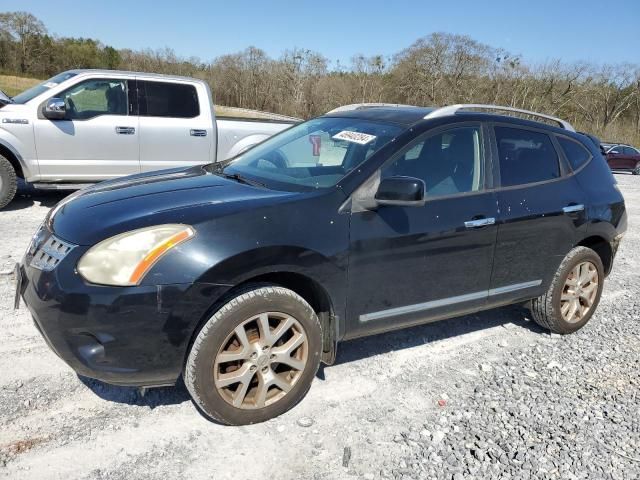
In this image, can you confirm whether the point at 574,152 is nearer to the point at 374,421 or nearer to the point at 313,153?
the point at 313,153

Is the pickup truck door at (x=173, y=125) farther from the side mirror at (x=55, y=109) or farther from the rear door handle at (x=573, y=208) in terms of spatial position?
the rear door handle at (x=573, y=208)

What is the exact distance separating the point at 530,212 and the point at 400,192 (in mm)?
1352

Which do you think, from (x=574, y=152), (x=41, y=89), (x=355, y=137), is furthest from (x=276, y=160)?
(x=41, y=89)

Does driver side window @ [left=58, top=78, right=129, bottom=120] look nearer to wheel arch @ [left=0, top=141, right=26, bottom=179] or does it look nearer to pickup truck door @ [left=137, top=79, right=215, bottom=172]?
pickup truck door @ [left=137, top=79, right=215, bottom=172]

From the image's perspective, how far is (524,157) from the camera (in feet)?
13.0

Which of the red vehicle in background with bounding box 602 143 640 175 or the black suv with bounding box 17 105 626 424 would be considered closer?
the black suv with bounding box 17 105 626 424

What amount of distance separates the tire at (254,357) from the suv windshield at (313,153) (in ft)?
2.57

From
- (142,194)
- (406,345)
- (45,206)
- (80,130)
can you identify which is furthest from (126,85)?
(406,345)

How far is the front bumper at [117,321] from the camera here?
8.02ft

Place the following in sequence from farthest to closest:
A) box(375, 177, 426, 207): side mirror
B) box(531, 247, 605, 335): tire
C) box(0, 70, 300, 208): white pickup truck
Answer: box(0, 70, 300, 208): white pickup truck → box(531, 247, 605, 335): tire → box(375, 177, 426, 207): side mirror

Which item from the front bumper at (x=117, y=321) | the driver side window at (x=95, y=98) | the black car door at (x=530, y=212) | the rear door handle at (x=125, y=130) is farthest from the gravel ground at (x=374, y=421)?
the driver side window at (x=95, y=98)

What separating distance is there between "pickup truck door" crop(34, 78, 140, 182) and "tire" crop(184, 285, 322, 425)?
5.47 metres

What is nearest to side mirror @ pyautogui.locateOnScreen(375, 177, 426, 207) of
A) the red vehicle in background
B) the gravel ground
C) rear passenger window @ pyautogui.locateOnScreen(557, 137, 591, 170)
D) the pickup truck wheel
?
the gravel ground

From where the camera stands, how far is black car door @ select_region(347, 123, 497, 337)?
3.10 meters
